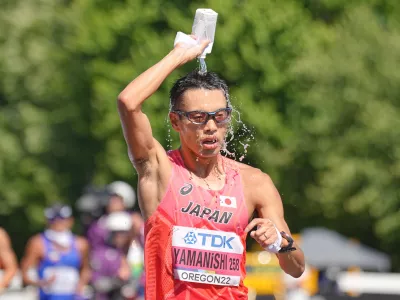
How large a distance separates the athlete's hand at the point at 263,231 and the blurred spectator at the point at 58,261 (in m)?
8.04

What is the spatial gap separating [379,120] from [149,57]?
20.0 ft

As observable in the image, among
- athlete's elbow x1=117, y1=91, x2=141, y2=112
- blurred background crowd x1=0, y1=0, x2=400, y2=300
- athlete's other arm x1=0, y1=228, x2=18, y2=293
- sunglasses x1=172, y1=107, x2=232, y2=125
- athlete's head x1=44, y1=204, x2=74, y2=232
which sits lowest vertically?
athlete's elbow x1=117, y1=91, x2=141, y2=112

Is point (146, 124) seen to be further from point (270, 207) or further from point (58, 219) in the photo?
point (58, 219)

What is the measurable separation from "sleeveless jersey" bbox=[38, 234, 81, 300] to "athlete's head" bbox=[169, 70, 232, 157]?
7764 mm

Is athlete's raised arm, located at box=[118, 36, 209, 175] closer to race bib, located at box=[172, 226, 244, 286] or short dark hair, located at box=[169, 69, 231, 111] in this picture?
short dark hair, located at box=[169, 69, 231, 111]

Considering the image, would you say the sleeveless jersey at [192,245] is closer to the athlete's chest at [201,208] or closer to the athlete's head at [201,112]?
the athlete's chest at [201,208]

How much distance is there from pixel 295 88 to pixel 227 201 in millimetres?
24620

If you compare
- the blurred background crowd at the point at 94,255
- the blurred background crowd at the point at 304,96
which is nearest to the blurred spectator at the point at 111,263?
the blurred background crowd at the point at 94,255

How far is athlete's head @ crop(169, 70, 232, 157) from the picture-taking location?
570cm

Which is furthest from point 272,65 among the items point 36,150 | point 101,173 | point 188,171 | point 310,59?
point 188,171

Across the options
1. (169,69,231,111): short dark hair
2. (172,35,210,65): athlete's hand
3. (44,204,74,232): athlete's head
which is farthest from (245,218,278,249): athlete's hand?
(44,204,74,232): athlete's head

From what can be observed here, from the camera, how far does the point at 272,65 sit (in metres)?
29.5

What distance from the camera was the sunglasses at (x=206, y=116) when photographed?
570 cm

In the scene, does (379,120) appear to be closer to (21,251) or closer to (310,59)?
(310,59)
